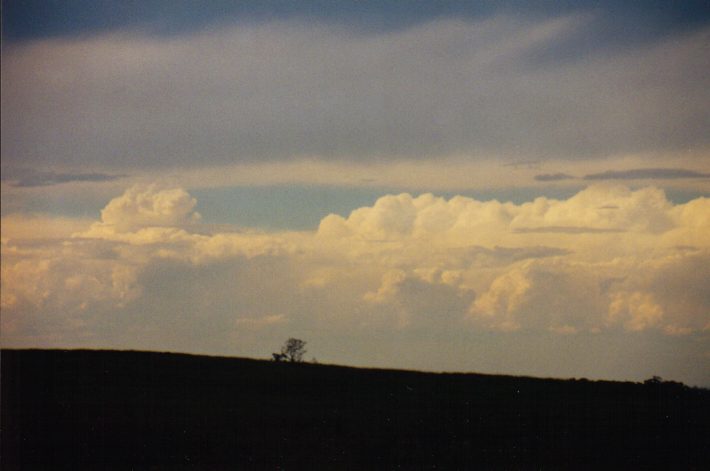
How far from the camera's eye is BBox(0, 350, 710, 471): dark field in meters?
34.5

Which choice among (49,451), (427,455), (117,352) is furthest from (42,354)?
(427,455)

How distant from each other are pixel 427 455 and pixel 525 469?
4.36m

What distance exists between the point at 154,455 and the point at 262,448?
472 centimetres

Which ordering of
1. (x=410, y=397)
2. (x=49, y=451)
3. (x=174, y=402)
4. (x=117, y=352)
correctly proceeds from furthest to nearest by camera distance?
(x=117, y=352)
(x=410, y=397)
(x=174, y=402)
(x=49, y=451)

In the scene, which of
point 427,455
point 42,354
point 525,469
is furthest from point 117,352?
point 525,469

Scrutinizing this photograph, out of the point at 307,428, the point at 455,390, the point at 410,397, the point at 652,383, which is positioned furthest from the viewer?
the point at 652,383

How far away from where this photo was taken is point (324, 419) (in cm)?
4191

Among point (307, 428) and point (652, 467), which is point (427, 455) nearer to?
point (307, 428)

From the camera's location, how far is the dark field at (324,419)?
34469 millimetres

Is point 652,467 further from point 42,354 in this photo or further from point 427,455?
point 42,354

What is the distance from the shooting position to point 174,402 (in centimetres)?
4597

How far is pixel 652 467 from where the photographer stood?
34594 millimetres

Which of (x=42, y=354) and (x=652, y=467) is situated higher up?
(x=42, y=354)

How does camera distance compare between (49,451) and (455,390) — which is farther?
(455,390)
